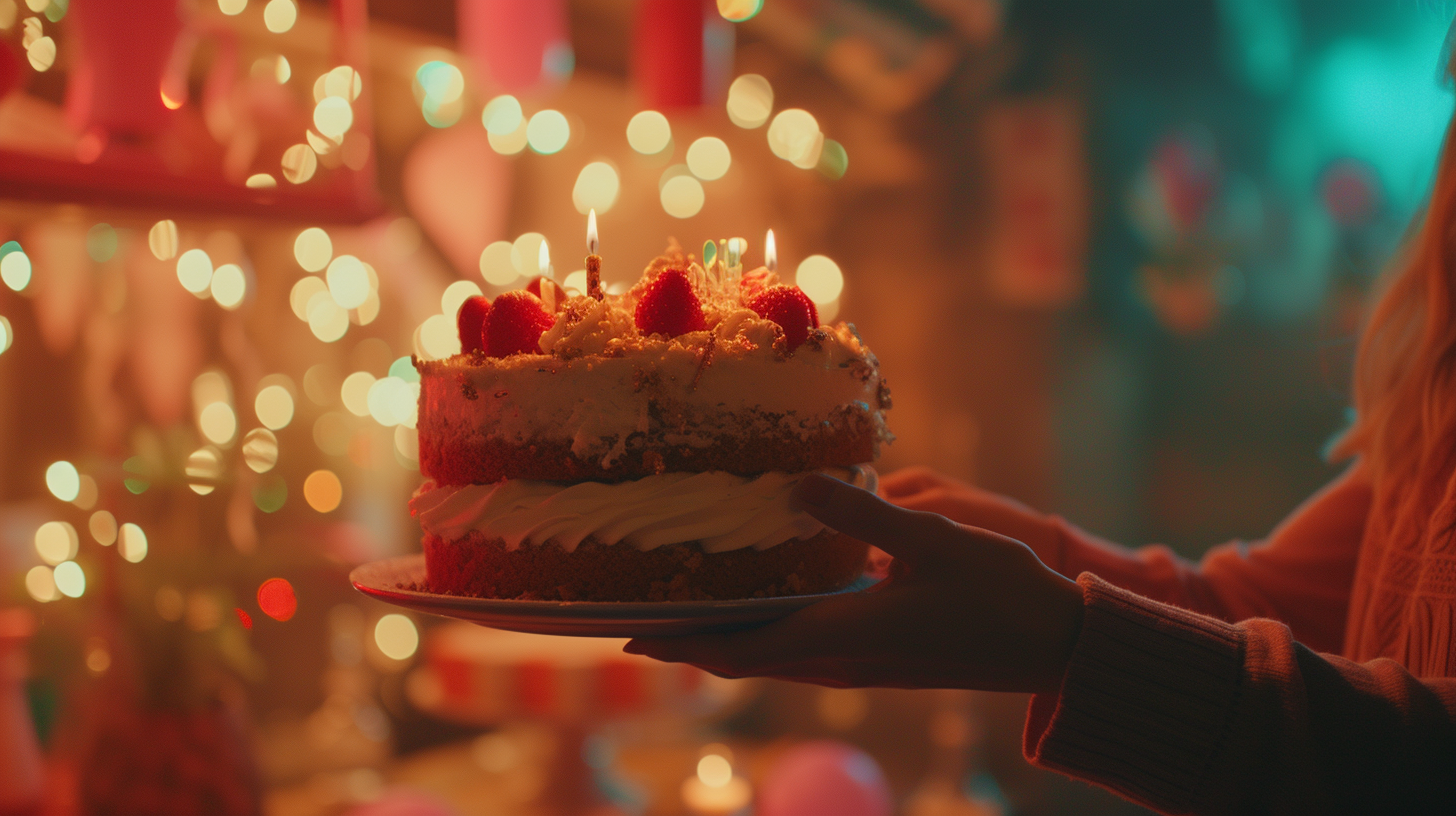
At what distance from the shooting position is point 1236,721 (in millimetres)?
1038

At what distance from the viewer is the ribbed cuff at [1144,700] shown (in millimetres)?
1052

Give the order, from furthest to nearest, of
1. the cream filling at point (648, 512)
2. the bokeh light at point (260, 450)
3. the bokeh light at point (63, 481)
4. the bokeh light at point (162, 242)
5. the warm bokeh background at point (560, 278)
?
the bokeh light at point (260, 450)
the bokeh light at point (162, 242)
the bokeh light at point (63, 481)
the warm bokeh background at point (560, 278)
the cream filling at point (648, 512)

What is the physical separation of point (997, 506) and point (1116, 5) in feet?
6.60

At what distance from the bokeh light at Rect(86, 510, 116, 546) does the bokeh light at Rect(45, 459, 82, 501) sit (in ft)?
0.35

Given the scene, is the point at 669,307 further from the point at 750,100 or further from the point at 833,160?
the point at 750,100

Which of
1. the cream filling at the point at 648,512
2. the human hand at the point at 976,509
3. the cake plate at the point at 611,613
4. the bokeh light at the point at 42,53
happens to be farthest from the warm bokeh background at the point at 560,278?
the human hand at the point at 976,509

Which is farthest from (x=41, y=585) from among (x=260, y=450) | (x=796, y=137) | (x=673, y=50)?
(x=796, y=137)

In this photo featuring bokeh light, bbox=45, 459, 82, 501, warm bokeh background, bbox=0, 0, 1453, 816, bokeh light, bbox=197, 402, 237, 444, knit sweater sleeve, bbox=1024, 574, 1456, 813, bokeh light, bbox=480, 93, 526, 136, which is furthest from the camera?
bokeh light, bbox=480, 93, 526, 136

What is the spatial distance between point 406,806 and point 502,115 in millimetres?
2255

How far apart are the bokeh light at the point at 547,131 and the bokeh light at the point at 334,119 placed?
6.18ft

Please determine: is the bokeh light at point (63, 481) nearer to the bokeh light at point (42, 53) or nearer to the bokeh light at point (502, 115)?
the bokeh light at point (42, 53)

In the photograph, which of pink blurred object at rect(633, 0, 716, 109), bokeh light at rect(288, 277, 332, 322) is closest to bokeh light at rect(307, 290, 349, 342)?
bokeh light at rect(288, 277, 332, 322)

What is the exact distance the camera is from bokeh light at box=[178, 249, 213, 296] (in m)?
2.49

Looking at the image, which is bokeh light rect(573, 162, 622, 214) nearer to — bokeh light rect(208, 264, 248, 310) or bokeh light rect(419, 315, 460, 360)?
bokeh light rect(419, 315, 460, 360)
